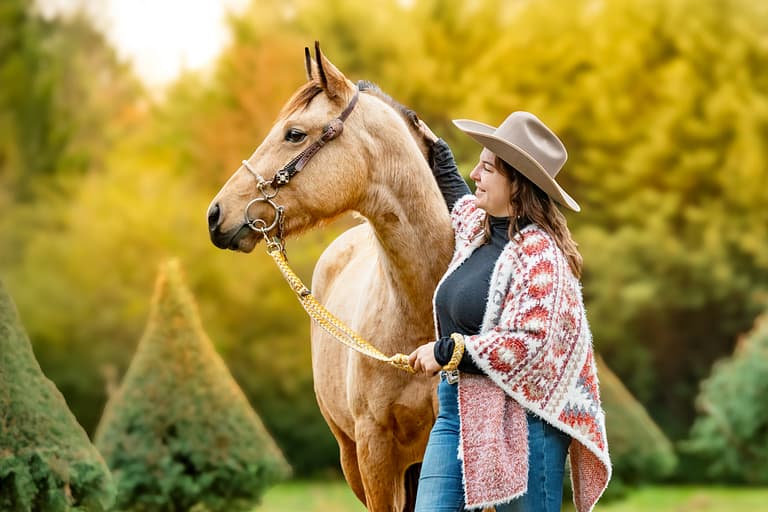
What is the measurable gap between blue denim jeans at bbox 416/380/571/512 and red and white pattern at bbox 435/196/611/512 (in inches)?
Result: 2.0

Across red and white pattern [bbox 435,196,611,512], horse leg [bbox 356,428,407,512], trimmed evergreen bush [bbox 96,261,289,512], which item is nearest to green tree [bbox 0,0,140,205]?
trimmed evergreen bush [bbox 96,261,289,512]

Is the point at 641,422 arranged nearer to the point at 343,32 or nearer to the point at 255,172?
the point at 255,172

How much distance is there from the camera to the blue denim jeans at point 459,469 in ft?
10.6

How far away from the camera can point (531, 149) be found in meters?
3.35

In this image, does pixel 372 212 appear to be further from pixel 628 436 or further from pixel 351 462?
pixel 628 436

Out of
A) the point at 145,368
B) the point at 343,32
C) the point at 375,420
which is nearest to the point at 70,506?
the point at 375,420

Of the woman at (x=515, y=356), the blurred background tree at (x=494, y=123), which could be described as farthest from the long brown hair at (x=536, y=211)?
the blurred background tree at (x=494, y=123)

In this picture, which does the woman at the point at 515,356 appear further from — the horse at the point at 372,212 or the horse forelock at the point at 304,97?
the horse forelock at the point at 304,97

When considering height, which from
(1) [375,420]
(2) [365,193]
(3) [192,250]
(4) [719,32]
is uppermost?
(4) [719,32]

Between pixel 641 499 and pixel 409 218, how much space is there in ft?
39.4

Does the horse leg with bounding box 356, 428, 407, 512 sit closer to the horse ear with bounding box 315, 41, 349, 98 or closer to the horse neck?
the horse neck

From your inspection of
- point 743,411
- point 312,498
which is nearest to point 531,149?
point 743,411

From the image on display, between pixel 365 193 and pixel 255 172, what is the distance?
408mm

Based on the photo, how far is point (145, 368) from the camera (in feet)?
23.6
